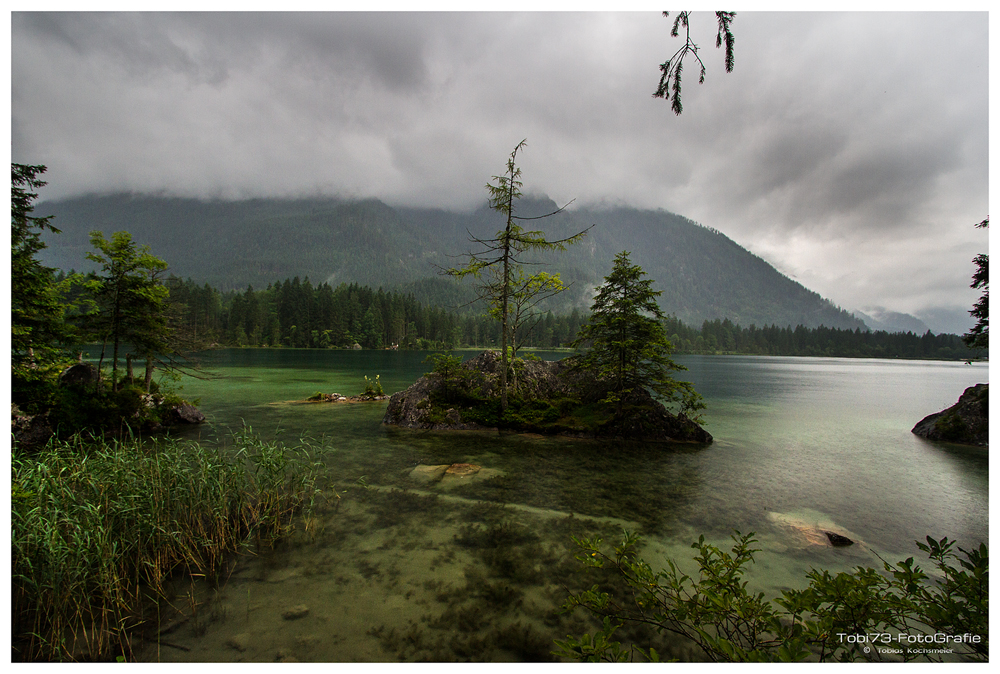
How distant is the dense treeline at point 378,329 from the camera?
325 feet

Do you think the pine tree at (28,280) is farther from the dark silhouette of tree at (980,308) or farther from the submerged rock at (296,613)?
the dark silhouette of tree at (980,308)

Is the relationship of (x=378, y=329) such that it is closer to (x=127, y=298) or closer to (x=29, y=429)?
(x=127, y=298)

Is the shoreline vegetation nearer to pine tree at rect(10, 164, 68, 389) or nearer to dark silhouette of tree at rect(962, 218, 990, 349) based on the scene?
pine tree at rect(10, 164, 68, 389)

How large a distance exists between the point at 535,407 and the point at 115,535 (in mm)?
12747

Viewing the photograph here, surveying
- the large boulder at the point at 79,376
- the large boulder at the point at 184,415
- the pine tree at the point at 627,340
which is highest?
the pine tree at the point at 627,340

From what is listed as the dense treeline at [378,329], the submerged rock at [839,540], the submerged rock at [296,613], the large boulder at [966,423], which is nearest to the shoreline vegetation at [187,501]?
the submerged rock at [839,540]

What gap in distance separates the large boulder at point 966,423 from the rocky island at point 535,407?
1094 cm

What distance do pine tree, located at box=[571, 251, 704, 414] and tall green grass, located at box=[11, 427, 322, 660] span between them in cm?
1106

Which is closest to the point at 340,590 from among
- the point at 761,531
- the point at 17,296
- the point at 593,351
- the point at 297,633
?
the point at 297,633

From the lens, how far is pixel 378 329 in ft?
361

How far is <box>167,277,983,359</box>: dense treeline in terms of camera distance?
325 feet

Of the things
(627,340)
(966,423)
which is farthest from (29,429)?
(966,423)

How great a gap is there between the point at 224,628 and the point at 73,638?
1.45 meters

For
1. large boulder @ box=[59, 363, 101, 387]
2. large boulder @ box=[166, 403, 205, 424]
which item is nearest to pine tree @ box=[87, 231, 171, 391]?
large boulder @ box=[59, 363, 101, 387]
